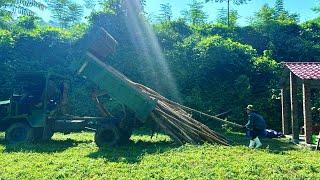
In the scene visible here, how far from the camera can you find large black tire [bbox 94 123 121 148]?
13.6 meters

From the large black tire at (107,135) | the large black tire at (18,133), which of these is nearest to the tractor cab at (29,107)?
the large black tire at (18,133)

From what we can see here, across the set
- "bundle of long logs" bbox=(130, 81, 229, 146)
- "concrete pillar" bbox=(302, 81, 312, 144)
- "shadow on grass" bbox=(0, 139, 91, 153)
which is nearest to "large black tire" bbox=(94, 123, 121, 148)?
"shadow on grass" bbox=(0, 139, 91, 153)

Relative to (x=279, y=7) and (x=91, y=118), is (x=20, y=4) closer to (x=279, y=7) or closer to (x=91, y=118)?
(x=91, y=118)

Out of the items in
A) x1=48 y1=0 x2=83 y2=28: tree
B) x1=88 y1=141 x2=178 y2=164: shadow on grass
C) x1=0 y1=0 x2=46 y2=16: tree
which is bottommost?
x1=88 y1=141 x2=178 y2=164: shadow on grass

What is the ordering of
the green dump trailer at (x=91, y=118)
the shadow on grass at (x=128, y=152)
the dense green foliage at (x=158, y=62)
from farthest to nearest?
the dense green foliage at (x=158, y=62)
the green dump trailer at (x=91, y=118)
the shadow on grass at (x=128, y=152)

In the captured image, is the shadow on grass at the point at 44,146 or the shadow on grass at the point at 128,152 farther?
the shadow on grass at the point at 44,146

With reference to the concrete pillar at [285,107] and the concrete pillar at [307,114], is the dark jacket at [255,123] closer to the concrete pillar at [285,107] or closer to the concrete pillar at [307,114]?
the concrete pillar at [307,114]

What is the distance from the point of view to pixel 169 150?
11836 mm

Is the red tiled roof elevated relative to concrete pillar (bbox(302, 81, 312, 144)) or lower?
elevated

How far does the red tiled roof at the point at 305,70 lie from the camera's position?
1445 cm

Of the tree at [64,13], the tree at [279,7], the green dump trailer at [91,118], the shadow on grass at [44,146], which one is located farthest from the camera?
the tree at [64,13]

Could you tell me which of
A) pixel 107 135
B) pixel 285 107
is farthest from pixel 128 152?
pixel 285 107

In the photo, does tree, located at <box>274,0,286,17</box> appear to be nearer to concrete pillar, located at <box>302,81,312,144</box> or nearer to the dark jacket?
concrete pillar, located at <box>302,81,312,144</box>

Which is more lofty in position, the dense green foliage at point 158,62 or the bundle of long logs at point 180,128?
the dense green foliage at point 158,62
